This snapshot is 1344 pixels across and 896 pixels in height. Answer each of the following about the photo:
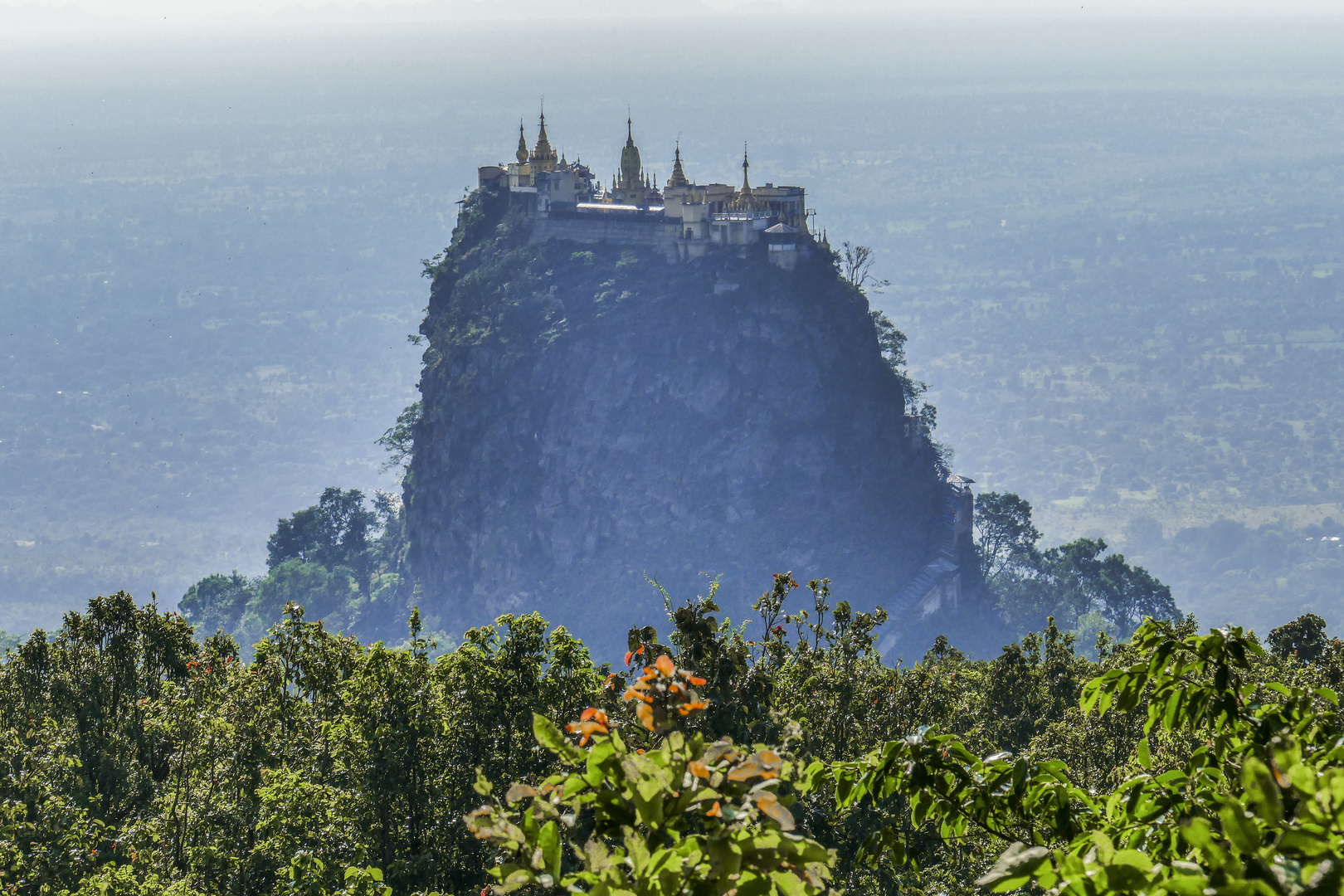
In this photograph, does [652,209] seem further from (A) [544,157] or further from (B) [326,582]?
(B) [326,582]

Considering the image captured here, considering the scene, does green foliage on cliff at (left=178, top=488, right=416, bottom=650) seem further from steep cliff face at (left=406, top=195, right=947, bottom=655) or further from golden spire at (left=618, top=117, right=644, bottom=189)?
golden spire at (left=618, top=117, right=644, bottom=189)

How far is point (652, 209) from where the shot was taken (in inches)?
3031

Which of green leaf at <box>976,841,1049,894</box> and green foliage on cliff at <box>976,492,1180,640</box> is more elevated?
green foliage on cliff at <box>976,492,1180,640</box>

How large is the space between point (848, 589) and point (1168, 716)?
240 feet

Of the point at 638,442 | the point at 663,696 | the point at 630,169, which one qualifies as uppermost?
the point at 630,169

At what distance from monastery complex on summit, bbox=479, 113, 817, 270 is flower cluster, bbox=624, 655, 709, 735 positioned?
65417 millimetres

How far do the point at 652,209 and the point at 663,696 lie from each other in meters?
73.1

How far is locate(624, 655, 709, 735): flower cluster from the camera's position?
17.0ft

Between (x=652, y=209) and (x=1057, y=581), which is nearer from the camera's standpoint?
(x=652, y=209)

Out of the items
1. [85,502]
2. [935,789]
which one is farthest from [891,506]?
[85,502]

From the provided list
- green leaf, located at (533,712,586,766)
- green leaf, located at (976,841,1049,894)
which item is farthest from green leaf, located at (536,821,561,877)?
green leaf, located at (976,841,1049,894)

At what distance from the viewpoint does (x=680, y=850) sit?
4301 mm

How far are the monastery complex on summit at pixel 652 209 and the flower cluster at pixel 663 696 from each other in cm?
6542

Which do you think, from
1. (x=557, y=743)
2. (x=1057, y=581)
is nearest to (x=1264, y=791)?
(x=557, y=743)
